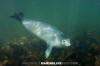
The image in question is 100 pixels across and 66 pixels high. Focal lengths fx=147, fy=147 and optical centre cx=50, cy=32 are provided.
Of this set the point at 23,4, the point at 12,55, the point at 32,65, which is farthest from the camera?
the point at 23,4

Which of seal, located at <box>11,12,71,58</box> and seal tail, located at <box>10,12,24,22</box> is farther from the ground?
seal tail, located at <box>10,12,24,22</box>

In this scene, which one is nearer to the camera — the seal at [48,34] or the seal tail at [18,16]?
the seal at [48,34]

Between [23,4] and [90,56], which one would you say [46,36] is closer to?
[90,56]

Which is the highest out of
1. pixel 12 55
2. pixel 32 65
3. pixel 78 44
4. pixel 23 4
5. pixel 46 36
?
pixel 23 4

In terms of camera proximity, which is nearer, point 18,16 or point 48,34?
point 48,34

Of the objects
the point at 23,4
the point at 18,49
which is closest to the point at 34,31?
the point at 18,49

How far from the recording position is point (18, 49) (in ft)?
15.8

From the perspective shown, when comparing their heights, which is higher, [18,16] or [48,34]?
[18,16]

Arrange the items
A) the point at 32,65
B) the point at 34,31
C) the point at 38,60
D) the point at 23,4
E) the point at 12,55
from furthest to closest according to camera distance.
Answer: the point at 23,4, the point at 34,31, the point at 12,55, the point at 38,60, the point at 32,65

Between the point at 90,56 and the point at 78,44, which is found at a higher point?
the point at 78,44

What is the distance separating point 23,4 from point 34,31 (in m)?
20.4

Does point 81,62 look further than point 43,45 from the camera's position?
No

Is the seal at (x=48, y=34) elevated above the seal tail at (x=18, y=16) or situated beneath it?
situated beneath

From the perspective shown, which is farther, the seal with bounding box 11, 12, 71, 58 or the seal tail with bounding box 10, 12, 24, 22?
the seal tail with bounding box 10, 12, 24, 22
